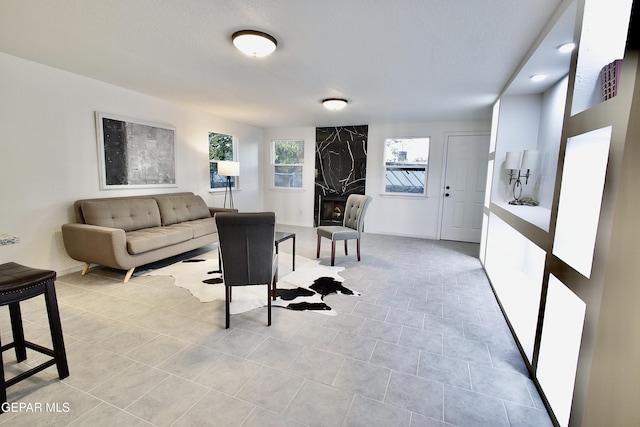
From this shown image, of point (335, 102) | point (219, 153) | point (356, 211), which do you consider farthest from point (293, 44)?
point (219, 153)

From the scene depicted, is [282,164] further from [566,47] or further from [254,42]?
[566,47]

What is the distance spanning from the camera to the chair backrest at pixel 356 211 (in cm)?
423

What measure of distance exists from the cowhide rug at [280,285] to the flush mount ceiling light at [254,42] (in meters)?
2.24

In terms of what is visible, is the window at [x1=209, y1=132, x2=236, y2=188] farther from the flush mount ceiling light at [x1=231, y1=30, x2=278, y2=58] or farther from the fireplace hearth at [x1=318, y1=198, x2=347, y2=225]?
the flush mount ceiling light at [x1=231, y1=30, x2=278, y2=58]

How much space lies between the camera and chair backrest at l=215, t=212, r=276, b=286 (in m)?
2.22

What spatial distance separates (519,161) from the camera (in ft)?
10.8

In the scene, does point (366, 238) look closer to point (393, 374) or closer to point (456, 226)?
point (456, 226)

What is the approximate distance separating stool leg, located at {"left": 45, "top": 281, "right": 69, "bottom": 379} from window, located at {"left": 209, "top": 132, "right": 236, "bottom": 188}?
413 centimetres

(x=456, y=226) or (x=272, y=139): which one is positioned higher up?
(x=272, y=139)

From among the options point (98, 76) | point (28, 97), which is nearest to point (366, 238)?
point (98, 76)

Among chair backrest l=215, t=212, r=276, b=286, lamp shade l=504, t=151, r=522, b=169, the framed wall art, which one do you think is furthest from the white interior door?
the framed wall art

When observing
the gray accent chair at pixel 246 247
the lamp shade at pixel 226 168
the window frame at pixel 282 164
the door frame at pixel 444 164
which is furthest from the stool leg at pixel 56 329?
the door frame at pixel 444 164

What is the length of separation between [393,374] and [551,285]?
108 centimetres

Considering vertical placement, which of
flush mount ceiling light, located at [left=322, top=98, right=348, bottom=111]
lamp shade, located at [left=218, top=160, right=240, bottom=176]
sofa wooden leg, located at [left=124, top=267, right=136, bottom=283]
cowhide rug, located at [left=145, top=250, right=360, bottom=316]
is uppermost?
flush mount ceiling light, located at [left=322, top=98, right=348, bottom=111]
